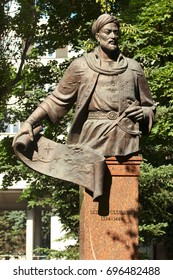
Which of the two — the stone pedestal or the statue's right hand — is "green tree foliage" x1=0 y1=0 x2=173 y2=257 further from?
the stone pedestal

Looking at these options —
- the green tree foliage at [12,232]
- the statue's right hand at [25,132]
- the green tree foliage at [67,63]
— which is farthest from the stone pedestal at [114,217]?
the green tree foliage at [12,232]

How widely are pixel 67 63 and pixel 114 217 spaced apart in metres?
13.2

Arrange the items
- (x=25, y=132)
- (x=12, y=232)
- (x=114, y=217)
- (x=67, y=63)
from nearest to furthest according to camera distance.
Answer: (x=114, y=217)
(x=25, y=132)
(x=67, y=63)
(x=12, y=232)

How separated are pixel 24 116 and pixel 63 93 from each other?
518 inches

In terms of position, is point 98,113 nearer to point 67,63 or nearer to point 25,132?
point 25,132

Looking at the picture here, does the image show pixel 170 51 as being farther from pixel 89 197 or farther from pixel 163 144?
pixel 89 197

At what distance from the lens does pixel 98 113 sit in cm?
829

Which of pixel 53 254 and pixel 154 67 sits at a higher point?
pixel 154 67

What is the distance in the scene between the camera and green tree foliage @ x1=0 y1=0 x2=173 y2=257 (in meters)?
18.8

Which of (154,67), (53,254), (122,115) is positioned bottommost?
(53,254)

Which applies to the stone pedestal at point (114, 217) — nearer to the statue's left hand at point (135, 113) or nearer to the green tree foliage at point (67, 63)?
the statue's left hand at point (135, 113)

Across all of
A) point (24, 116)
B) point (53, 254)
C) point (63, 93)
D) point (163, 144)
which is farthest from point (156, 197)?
point (63, 93)

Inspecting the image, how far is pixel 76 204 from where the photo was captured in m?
19.3

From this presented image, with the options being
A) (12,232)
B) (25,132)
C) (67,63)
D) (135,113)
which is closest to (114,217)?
(135,113)
